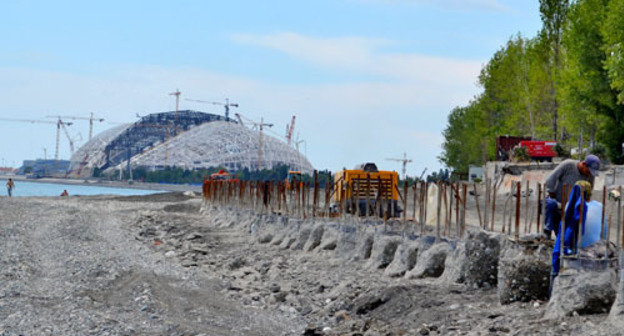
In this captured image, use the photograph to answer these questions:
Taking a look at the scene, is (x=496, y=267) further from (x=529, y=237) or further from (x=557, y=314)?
(x=557, y=314)

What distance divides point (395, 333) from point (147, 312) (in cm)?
416

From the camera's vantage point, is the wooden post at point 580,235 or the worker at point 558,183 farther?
the worker at point 558,183

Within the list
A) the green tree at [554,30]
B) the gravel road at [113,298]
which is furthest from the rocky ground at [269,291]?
the green tree at [554,30]

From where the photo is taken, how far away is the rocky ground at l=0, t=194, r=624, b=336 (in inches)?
432

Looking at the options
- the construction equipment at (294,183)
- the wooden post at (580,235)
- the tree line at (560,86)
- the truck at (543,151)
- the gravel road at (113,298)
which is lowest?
the gravel road at (113,298)

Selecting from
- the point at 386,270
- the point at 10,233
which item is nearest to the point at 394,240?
the point at 386,270

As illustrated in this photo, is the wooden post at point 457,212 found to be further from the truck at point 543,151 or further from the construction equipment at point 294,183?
the truck at point 543,151

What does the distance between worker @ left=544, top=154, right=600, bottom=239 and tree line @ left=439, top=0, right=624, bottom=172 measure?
88.9 ft

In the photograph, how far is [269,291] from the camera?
15.7 metres

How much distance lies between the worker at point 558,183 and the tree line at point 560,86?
27.1 meters

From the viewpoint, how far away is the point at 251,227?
1227 inches

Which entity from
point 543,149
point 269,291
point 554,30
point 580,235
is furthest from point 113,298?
point 554,30

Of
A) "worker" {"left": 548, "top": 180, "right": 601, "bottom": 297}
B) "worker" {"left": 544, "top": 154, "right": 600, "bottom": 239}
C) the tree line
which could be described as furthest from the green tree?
"worker" {"left": 548, "top": 180, "right": 601, "bottom": 297}

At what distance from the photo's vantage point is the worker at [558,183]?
35.6 ft
